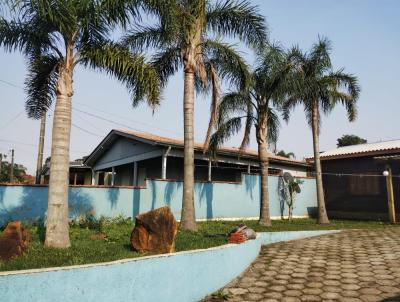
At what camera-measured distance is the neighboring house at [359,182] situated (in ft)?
57.4

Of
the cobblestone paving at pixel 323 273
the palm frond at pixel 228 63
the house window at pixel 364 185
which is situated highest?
the palm frond at pixel 228 63

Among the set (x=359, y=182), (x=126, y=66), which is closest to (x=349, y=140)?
(x=359, y=182)

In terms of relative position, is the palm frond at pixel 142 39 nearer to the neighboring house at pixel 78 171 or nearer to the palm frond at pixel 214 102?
the palm frond at pixel 214 102

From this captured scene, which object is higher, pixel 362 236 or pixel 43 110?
pixel 43 110

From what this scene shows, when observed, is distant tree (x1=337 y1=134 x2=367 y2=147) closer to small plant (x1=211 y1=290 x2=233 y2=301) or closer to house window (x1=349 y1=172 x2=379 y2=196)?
house window (x1=349 y1=172 x2=379 y2=196)

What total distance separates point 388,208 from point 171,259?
1495 cm

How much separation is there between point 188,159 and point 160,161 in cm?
815

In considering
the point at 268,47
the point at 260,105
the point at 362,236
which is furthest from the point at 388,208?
the point at 268,47

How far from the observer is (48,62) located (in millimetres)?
8367

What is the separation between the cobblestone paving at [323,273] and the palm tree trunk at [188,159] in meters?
2.12

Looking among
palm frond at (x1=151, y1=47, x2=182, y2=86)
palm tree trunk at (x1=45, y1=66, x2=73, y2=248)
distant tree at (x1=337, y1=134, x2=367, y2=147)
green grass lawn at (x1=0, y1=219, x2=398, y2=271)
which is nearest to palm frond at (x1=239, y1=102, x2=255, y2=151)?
palm frond at (x1=151, y1=47, x2=182, y2=86)

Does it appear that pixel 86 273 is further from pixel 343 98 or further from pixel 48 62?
A: pixel 343 98

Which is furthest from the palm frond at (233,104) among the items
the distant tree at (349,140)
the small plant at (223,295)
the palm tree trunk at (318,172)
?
the distant tree at (349,140)

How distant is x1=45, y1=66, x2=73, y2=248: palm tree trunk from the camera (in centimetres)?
656
